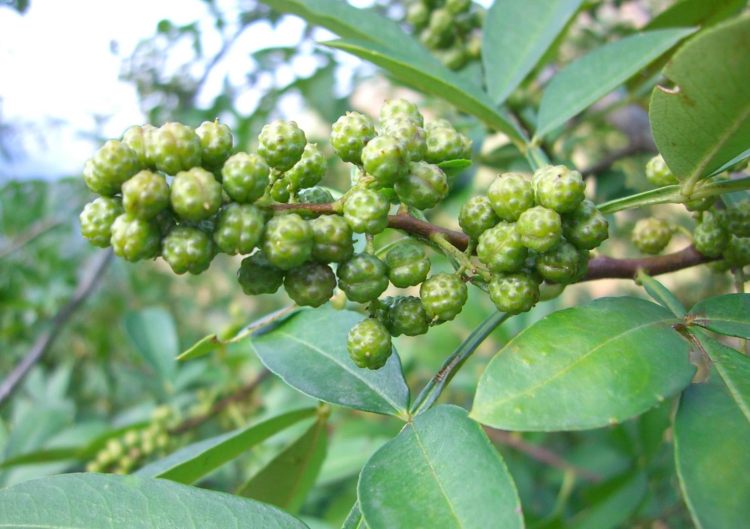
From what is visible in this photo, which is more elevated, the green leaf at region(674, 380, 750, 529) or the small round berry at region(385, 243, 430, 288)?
the small round berry at region(385, 243, 430, 288)

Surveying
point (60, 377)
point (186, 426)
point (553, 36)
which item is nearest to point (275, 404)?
point (186, 426)

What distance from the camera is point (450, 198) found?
2.53m

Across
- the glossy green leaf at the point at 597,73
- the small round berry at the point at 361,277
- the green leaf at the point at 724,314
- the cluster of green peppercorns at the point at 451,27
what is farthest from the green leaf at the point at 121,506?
the cluster of green peppercorns at the point at 451,27

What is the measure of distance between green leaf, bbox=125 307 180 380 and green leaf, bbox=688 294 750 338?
2165 mm

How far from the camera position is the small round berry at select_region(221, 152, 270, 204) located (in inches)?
41.8

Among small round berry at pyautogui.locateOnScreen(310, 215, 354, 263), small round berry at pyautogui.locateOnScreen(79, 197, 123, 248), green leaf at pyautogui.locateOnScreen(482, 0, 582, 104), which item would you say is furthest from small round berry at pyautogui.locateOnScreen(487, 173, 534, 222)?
green leaf at pyautogui.locateOnScreen(482, 0, 582, 104)

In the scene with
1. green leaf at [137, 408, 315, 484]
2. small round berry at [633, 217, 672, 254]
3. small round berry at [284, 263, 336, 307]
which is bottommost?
green leaf at [137, 408, 315, 484]

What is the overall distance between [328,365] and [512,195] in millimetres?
524

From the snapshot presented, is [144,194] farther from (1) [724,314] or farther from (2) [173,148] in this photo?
(1) [724,314]

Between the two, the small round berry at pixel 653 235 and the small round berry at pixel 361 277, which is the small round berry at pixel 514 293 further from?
the small round berry at pixel 653 235

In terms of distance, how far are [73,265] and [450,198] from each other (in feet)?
7.52

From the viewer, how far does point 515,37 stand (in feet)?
6.26

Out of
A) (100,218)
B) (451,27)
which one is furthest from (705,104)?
(451,27)

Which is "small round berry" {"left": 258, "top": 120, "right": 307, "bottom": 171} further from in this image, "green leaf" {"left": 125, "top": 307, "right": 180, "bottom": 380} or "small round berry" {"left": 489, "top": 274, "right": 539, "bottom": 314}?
"green leaf" {"left": 125, "top": 307, "right": 180, "bottom": 380}
